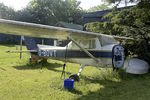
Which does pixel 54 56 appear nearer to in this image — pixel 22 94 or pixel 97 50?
pixel 97 50

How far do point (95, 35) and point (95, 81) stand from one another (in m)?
1.65

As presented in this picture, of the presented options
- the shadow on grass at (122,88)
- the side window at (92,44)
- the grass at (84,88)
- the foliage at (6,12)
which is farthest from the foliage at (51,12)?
the shadow on grass at (122,88)

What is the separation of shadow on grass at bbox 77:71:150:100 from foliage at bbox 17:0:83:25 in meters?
30.1

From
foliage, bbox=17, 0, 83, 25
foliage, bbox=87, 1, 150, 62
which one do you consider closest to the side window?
foliage, bbox=87, 1, 150, 62

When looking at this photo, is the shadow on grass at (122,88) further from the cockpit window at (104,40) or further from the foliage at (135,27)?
the foliage at (135,27)

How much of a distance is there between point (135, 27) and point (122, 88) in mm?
4688

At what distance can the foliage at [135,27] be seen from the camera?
351 inches

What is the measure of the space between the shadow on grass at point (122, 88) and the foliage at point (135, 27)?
1.77m

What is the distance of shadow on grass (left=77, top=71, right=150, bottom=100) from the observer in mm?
5012

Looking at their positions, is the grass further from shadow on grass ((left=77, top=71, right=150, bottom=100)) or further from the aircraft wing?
the aircraft wing

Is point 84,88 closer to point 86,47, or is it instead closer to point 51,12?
point 86,47

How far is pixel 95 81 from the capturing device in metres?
6.70

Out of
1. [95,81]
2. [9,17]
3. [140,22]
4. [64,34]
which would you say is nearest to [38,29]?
[64,34]

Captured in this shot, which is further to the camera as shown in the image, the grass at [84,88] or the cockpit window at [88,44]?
the cockpit window at [88,44]
